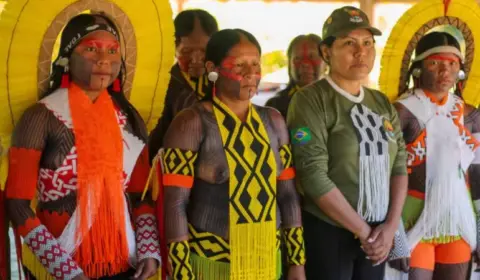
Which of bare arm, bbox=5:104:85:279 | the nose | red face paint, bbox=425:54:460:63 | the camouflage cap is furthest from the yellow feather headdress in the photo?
bare arm, bbox=5:104:85:279

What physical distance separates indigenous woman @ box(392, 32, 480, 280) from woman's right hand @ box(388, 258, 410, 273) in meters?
0.01

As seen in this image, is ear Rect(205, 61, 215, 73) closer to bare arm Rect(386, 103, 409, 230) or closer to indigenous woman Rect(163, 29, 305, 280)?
indigenous woman Rect(163, 29, 305, 280)

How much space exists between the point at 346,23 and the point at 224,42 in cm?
64

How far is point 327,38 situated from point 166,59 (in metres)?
0.76

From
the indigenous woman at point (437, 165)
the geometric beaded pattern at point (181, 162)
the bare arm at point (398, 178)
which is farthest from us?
the indigenous woman at point (437, 165)

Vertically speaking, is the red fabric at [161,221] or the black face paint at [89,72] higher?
the black face paint at [89,72]

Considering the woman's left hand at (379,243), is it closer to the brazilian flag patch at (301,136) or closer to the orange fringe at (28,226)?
the brazilian flag patch at (301,136)

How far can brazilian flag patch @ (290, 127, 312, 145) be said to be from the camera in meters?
2.74

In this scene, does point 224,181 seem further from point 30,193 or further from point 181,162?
point 30,193

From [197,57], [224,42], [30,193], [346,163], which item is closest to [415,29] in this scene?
[346,163]

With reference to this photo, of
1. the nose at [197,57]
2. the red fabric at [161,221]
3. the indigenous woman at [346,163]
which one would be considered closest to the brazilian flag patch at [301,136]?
the indigenous woman at [346,163]

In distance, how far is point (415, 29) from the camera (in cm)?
344

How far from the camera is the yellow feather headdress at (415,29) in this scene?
11.3 feet

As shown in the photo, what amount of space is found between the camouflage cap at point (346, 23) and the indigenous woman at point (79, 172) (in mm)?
1007
